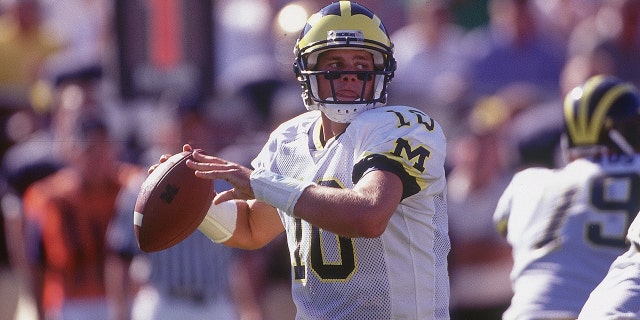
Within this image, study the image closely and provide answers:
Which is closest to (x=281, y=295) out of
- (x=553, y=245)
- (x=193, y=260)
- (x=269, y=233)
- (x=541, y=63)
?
(x=193, y=260)

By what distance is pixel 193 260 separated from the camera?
7.22 m

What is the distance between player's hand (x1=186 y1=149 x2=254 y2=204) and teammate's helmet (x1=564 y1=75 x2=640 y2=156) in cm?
210

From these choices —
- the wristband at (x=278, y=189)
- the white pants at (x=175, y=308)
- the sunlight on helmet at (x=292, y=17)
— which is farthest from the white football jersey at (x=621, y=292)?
the sunlight on helmet at (x=292, y=17)

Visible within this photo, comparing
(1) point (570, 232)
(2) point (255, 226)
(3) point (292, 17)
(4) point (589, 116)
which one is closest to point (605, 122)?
(4) point (589, 116)

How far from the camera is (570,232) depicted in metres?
5.54

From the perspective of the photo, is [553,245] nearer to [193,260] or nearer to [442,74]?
[193,260]

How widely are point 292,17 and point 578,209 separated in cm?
436

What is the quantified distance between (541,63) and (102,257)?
142 inches

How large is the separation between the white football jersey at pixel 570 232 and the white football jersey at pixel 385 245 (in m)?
1.22

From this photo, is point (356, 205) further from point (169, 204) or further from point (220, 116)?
point (220, 116)

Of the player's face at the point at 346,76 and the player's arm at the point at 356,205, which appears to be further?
the player's face at the point at 346,76

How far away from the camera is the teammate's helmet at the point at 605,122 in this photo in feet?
18.8

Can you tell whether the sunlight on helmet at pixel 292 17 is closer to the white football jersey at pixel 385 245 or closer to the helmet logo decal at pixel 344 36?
the helmet logo decal at pixel 344 36

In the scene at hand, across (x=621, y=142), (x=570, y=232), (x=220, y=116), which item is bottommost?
(x=220, y=116)
